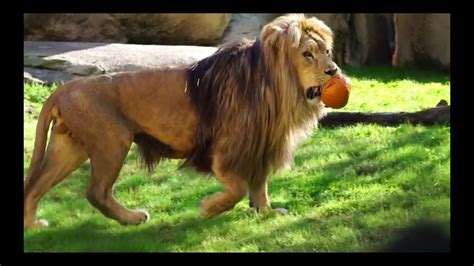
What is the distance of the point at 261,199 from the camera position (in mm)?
5848

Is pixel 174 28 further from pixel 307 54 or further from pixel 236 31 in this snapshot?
pixel 307 54

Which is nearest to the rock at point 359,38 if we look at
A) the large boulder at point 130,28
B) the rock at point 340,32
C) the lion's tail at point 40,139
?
the rock at point 340,32

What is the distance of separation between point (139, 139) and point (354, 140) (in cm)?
A: 243

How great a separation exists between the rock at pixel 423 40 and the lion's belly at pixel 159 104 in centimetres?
756

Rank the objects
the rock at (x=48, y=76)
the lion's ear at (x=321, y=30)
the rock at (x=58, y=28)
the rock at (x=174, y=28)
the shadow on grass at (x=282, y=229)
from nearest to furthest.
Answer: the shadow on grass at (x=282, y=229) → the lion's ear at (x=321, y=30) → the rock at (x=48, y=76) → the rock at (x=58, y=28) → the rock at (x=174, y=28)

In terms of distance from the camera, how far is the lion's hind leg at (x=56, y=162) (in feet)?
18.9

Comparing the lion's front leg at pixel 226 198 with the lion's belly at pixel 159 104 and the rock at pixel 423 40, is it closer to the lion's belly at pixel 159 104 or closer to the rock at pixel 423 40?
the lion's belly at pixel 159 104

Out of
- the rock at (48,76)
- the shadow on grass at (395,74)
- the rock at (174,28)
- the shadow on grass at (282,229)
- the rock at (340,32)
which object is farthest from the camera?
the rock at (340,32)

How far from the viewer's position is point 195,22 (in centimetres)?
1250

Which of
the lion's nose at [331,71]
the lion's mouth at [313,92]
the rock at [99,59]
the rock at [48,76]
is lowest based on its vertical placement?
the rock at [48,76]
